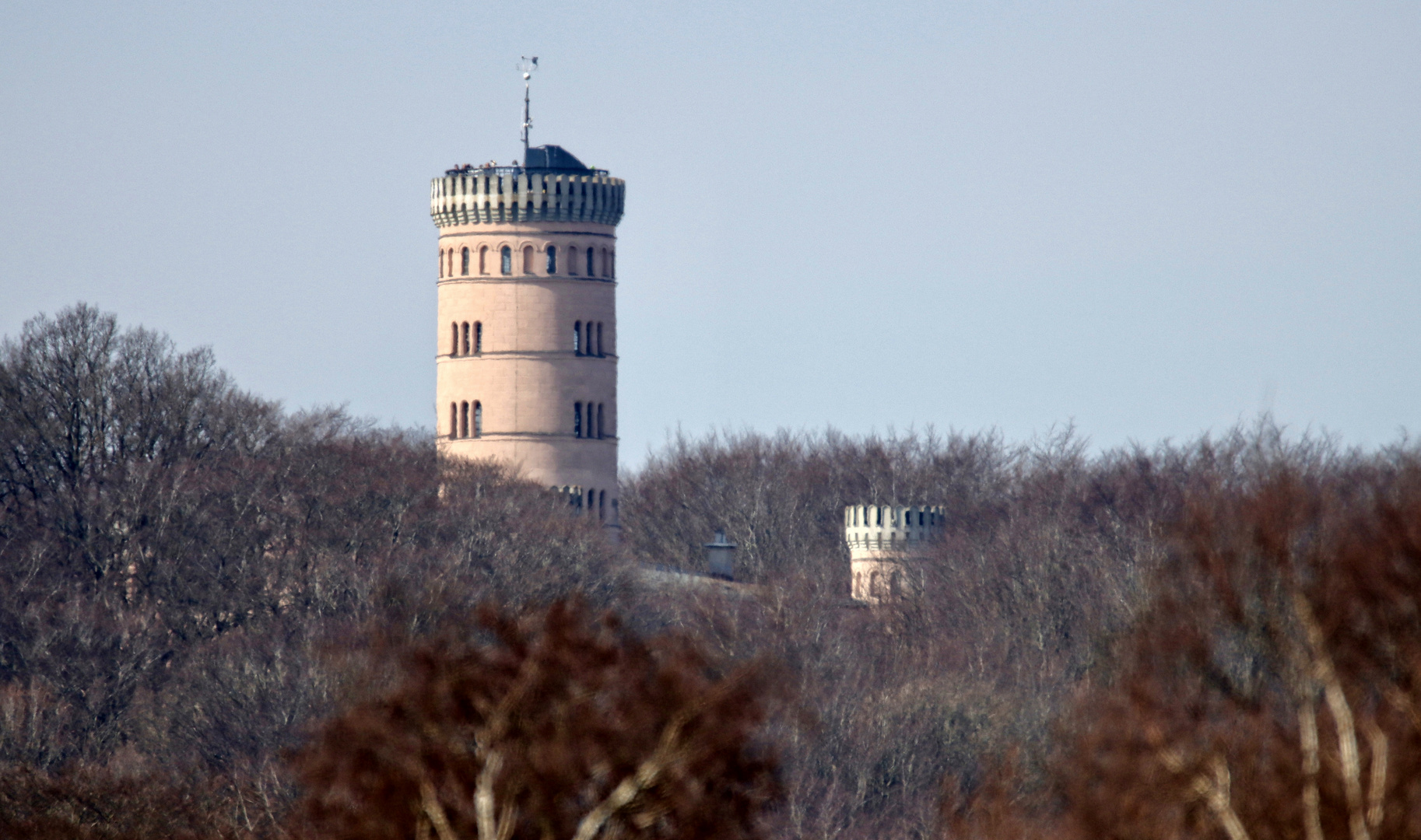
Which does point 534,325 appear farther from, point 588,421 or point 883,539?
point 883,539

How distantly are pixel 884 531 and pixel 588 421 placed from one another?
10043 mm

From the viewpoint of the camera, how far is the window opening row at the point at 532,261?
89188 mm

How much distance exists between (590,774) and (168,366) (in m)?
53.0

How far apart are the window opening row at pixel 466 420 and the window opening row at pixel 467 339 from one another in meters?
1.62

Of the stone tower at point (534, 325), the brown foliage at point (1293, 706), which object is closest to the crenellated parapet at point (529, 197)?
the stone tower at point (534, 325)

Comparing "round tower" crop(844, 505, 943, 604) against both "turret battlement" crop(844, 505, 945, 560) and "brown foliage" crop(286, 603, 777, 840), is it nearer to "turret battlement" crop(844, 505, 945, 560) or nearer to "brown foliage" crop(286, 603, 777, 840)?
"turret battlement" crop(844, 505, 945, 560)

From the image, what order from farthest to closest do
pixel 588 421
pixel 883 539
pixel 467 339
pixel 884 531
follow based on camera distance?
pixel 588 421
pixel 467 339
pixel 884 531
pixel 883 539

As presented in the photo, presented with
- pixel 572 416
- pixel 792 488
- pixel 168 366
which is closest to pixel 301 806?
pixel 168 366

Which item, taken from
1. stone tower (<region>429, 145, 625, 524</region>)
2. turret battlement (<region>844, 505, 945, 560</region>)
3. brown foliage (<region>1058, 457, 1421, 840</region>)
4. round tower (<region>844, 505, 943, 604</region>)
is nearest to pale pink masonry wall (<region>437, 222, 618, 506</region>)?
stone tower (<region>429, 145, 625, 524</region>)

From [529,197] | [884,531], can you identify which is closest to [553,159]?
[529,197]

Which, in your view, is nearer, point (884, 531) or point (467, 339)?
point (884, 531)

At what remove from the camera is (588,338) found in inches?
3529

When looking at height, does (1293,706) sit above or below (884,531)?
below

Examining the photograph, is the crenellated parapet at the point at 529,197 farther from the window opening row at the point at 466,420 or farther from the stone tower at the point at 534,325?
the window opening row at the point at 466,420
